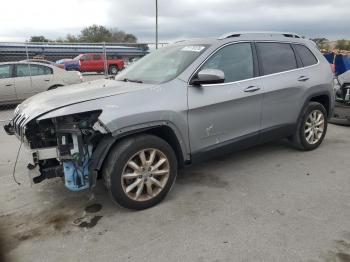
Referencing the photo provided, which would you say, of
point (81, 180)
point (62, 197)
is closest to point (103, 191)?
point (62, 197)

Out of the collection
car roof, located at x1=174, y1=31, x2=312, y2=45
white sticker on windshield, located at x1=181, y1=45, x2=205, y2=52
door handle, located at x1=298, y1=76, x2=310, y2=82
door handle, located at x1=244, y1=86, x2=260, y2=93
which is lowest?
door handle, located at x1=244, y1=86, x2=260, y2=93

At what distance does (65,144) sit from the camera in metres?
3.56

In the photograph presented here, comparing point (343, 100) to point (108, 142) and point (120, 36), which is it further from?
point (120, 36)

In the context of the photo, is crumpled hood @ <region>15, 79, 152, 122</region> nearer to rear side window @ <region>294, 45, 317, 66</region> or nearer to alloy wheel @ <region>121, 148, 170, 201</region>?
alloy wheel @ <region>121, 148, 170, 201</region>

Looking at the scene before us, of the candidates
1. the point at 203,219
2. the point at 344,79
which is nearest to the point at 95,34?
the point at 344,79

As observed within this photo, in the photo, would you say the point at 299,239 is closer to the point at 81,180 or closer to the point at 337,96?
the point at 81,180

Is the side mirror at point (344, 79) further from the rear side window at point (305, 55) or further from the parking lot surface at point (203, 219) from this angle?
the parking lot surface at point (203, 219)

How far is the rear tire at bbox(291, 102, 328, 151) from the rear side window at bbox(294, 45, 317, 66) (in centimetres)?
62

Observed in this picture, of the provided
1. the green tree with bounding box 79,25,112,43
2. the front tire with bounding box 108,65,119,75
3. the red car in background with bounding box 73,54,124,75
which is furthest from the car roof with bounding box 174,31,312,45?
the green tree with bounding box 79,25,112,43

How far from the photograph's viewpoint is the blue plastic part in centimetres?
362

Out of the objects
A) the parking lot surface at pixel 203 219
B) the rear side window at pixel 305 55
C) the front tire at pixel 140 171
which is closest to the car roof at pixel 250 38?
the rear side window at pixel 305 55

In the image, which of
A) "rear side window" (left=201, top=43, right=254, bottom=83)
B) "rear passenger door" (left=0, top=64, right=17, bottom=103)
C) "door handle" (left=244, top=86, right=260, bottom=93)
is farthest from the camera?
"rear passenger door" (left=0, top=64, right=17, bottom=103)

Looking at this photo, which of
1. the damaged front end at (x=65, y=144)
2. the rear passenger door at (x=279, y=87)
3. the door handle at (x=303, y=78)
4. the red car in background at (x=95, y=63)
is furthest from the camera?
the red car in background at (x=95, y=63)

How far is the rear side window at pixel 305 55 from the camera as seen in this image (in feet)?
17.9
